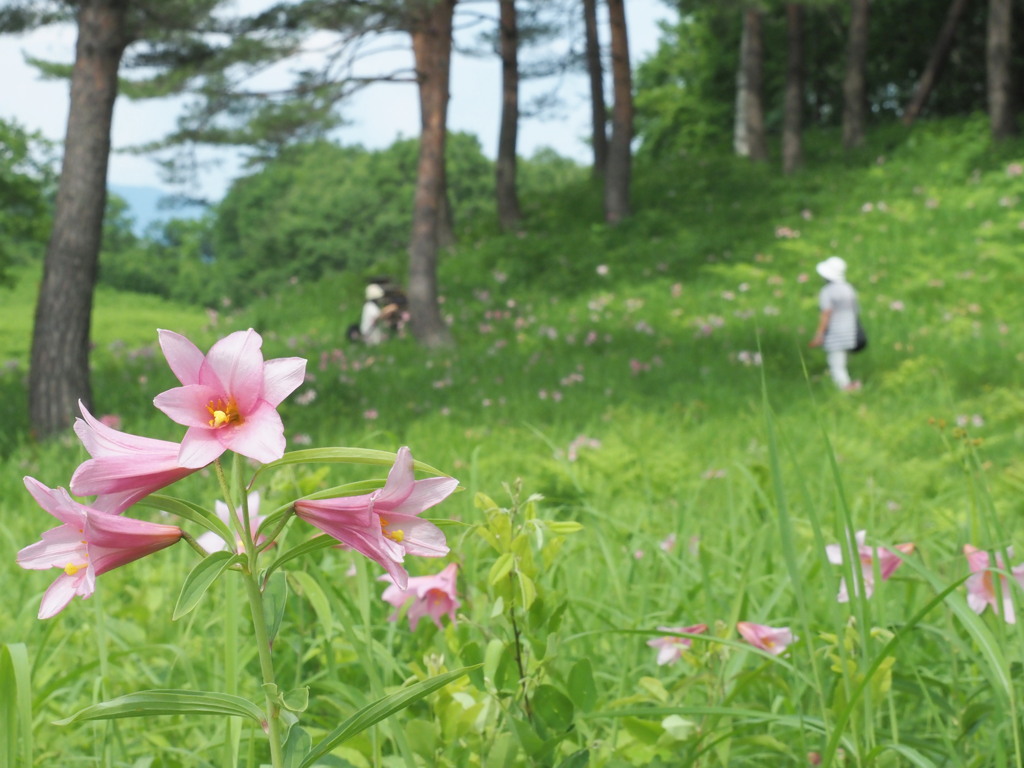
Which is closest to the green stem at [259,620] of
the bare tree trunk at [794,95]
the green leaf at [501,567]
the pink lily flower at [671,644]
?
the green leaf at [501,567]

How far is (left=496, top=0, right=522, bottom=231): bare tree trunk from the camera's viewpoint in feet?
51.1

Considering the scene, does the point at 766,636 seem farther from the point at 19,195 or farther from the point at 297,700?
the point at 19,195

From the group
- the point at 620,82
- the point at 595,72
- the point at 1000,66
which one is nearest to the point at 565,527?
the point at 620,82

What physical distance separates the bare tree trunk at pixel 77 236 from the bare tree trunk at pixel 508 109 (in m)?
9.69

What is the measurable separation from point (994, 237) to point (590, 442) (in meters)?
9.71

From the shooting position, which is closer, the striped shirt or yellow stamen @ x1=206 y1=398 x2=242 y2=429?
yellow stamen @ x1=206 y1=398 x2=242 y2=429

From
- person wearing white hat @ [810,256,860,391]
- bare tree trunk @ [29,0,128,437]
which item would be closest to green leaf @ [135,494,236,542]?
bare tree trunk @ [29,0,128,437]

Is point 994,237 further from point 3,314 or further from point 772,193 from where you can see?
point 3,314

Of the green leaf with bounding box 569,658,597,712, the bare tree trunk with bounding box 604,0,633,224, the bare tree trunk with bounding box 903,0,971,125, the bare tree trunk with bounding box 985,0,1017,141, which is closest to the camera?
the green leaf with bounding box 569,658,597,712

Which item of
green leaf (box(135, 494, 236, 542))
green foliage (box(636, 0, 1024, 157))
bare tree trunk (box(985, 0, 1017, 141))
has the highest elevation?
green foliage (box(636, 0, 1024, 157))

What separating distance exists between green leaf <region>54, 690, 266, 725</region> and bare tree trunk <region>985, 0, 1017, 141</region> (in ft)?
56.7

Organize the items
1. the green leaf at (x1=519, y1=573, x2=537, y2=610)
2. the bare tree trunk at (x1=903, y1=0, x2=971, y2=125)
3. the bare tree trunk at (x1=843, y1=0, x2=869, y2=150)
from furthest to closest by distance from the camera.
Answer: the bare tree trunk at (x1=903, y1=0, x2=971, y2=125) < the bare tree trunk at (x1=843, y1=0, x2=869, y2=150) < the green leaf at (x1=519, y1=573, x2=537, y2=610)

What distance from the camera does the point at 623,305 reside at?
11578 mm

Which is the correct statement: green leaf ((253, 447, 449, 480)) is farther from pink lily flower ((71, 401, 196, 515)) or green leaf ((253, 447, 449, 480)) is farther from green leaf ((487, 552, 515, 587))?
green leaf ((487, 552, 515, 587))
